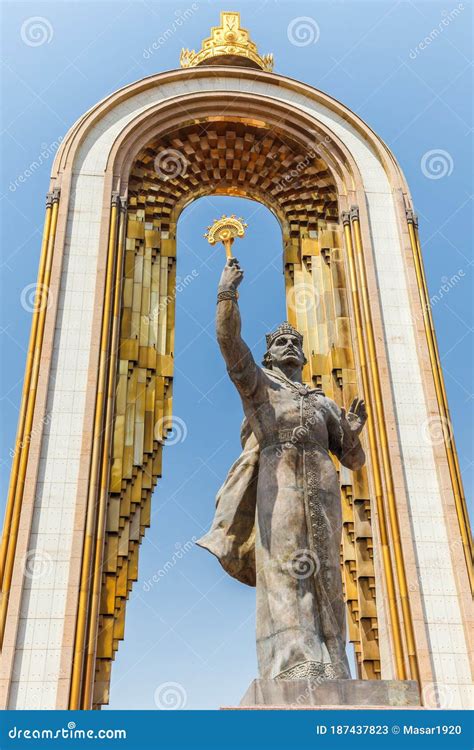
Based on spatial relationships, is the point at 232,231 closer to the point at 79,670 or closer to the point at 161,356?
the point at 161,356

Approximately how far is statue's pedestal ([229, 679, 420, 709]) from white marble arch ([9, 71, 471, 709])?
15.4ft

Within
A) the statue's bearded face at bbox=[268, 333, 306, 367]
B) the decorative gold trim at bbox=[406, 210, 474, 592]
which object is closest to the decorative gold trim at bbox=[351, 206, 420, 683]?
the decorative gold trim at bbox=[406, 210, 474, 592]

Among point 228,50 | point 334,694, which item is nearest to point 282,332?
point 334,694

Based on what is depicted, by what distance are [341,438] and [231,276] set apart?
1598 millimetres

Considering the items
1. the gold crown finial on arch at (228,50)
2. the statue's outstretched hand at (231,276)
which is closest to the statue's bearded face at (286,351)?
the statue's outstretched hand at (231,276)

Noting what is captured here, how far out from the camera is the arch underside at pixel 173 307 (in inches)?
392

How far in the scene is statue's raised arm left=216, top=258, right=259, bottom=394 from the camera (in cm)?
521

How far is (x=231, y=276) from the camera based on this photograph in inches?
209

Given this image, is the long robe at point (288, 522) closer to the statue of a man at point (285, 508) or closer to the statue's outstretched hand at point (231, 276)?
the statue of a man at point (285, 508)

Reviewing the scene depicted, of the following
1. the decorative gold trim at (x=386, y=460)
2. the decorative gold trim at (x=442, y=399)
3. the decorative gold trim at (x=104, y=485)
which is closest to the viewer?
the decorative gold trim at (x=104, y=485)

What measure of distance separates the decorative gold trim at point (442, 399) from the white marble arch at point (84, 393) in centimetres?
22

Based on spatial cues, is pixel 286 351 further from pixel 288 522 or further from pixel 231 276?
pixel 288 522
